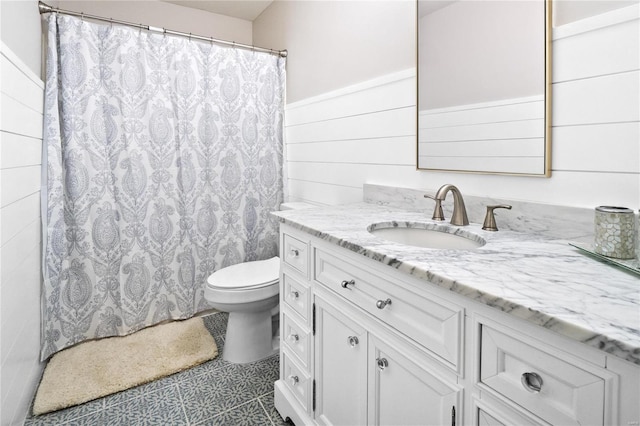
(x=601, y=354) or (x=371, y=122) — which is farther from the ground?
(x=371, y=122)

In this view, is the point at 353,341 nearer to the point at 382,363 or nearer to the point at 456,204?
the point at 382,363

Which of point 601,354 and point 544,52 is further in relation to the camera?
point 544,52

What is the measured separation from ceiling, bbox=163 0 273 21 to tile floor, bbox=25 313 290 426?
2641 millimetres

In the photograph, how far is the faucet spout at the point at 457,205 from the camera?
1330 mm

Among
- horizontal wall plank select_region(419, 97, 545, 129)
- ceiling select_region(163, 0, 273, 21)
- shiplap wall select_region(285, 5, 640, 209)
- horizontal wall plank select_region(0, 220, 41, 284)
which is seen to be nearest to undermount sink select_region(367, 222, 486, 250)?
shiplap wall select_region(285, 5, 640, 209)

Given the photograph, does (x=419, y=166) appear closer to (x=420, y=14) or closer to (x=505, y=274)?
(x=420, y=14)

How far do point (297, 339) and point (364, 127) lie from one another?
1.13 m

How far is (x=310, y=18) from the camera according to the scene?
2.38m

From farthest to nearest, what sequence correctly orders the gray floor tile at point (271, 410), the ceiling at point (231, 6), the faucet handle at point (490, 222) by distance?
the ceiling at point (231, 6), the gray floor tile at point (271, 410), the faucet handle at point (490, 222)

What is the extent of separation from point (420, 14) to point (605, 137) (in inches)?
35.6

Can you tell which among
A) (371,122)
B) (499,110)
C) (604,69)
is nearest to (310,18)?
(371,122)

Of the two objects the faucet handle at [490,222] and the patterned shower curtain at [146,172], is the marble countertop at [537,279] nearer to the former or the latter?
the faucet handle at [490,222]

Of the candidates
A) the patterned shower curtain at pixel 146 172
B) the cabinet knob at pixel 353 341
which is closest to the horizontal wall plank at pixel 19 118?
the patterned shower curtain at pixel 146 172

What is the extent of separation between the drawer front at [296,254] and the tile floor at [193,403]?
73cm
